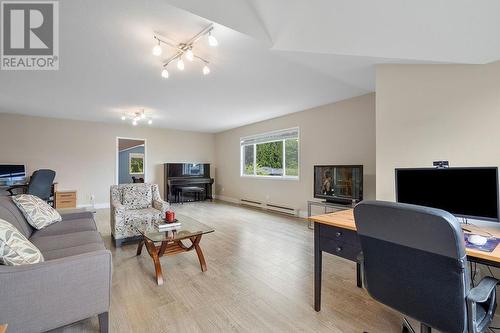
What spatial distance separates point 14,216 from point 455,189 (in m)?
3.65

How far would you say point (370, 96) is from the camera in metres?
3.90

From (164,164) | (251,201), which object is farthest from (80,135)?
(251,201)

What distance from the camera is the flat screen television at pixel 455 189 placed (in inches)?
59.4

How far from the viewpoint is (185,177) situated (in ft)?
23.7

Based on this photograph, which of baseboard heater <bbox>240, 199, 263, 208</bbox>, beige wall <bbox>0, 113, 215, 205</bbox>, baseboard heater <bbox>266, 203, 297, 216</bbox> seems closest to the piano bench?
beige wall <bbox>0, 113, 215, 205</bbox>

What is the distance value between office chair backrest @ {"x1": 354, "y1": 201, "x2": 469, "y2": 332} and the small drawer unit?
6541 mm

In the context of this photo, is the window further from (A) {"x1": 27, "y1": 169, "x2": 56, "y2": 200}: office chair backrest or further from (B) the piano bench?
(A) {"x1": 27, "y1": 169, "x2": 56, "y2": 200}: office chair backrest

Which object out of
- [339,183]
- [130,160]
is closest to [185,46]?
[339,183]

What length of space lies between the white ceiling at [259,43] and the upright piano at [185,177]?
3442mm

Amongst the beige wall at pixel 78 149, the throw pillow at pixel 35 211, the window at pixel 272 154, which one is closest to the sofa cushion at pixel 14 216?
the throw pillow at pixel 35 211

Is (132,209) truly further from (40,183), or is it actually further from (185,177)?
(185,177)

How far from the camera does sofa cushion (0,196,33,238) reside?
193cm

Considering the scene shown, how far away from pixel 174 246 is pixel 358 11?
295 centimetres

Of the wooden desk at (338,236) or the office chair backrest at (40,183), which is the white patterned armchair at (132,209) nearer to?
the office chair backrest at (40,183)
